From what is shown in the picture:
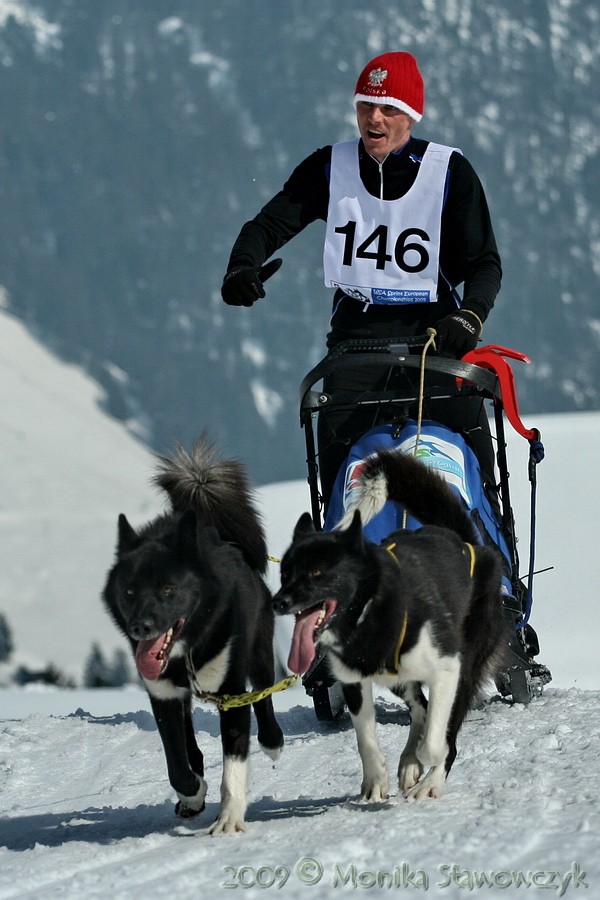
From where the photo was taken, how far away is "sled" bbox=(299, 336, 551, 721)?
4.18m

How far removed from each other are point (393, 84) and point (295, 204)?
0.66m

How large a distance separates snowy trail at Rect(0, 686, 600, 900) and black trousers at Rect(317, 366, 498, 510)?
0.94 meters

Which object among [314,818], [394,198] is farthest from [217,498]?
[394,198]

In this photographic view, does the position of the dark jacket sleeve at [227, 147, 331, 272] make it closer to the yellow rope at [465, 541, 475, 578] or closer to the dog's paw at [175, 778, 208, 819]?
the yellow rope at [465, 541, 475, 578]

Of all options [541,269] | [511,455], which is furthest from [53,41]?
[511,455]

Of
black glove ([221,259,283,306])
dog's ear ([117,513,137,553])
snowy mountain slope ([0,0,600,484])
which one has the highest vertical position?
snowy mountain slope ([0,0,600,484])

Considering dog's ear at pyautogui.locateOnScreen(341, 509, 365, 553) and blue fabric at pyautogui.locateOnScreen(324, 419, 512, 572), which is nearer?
dog's ear at pyautogui.locateOnScreen(341, 509, 365, 553)

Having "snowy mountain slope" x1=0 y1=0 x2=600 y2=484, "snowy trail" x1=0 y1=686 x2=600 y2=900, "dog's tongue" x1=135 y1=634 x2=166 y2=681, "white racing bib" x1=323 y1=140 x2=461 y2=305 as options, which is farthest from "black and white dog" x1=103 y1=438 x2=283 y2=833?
"snowy mountain slope" x1=0 y1=0 x2=600 y2=484

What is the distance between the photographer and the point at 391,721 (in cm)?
467

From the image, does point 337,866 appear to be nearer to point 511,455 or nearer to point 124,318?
point 511,455

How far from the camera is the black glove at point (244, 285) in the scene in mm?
4273

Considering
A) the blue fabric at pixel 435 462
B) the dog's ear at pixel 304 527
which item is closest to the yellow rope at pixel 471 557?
the blue fabric at pixel 435 462

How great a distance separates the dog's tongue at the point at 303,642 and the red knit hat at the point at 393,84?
211 centimetres

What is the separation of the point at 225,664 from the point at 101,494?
104683 mm
